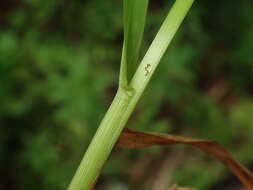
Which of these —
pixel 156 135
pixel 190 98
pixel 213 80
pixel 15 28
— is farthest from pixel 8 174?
pixel 156 135

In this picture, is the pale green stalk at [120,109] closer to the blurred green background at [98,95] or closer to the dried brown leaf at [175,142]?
the dried brown leaf at [175,142]

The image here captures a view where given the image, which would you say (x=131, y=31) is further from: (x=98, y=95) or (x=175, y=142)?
(x=98, y=95)

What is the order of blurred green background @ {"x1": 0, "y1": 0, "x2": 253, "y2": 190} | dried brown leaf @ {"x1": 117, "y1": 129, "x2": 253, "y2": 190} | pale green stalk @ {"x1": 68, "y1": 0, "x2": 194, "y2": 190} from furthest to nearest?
1. blurred green background @ {"x1": 0, "y1": 0, "x2": 253, "y2": 190}
2. dried brown leaf @ {"x1": 117, "y1": 129, "x2": 253, "y2": 190}
3. pale green stalk @ {"x1": 68, "y1": 0, "x2": 194, "y2": 190}

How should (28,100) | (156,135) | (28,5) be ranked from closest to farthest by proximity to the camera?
(156,135), (28,100), (28,5)

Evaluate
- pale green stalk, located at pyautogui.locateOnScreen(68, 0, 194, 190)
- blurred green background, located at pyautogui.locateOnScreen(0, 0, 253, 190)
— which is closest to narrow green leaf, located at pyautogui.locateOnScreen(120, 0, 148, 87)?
pale green stalk, located at pyautogui.locateOnScreen(68, 0, 194, 190)

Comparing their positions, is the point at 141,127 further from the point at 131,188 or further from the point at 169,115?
the point at 169,115

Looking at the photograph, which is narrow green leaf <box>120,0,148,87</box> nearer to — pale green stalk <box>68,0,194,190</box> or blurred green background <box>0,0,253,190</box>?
pale green stalk <box>68,0,194,190</box>
